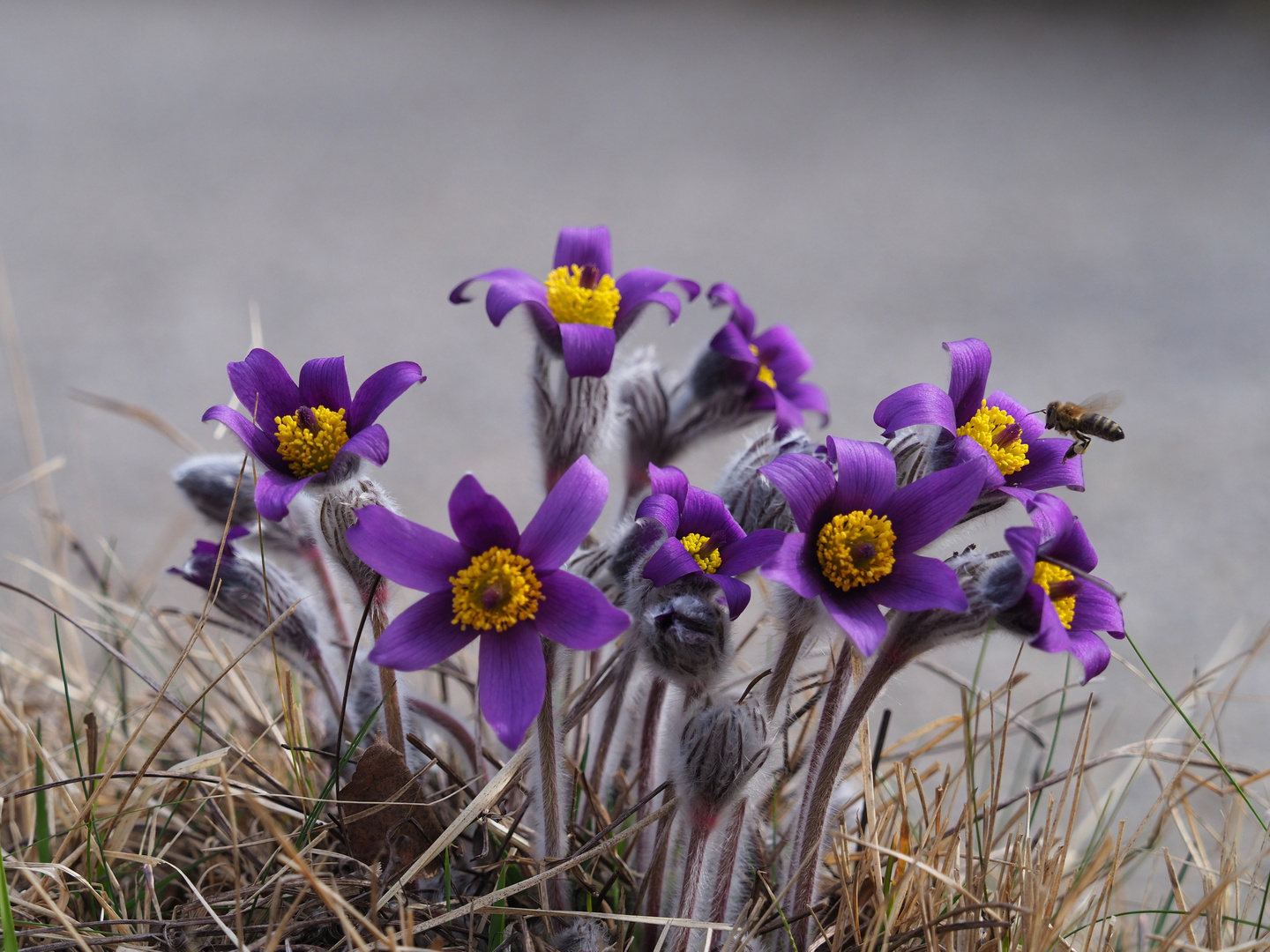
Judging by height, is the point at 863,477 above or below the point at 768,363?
below

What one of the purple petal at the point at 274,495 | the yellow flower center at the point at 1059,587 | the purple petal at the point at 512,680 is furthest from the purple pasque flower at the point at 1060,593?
the purple petal at the point at 274,495

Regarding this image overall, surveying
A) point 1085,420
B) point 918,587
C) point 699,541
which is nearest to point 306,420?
point 699,541


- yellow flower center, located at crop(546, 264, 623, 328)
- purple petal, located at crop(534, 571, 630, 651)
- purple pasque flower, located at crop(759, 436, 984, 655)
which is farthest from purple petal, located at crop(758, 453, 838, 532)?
yellow flower center, located at crop(546, 264, 623, 328)

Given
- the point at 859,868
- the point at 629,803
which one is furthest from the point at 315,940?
the point at 859,868

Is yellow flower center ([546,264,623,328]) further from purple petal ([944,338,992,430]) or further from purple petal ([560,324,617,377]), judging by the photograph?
purple petal ([944,338,992,430])

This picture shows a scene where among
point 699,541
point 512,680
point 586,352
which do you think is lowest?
point 512,680

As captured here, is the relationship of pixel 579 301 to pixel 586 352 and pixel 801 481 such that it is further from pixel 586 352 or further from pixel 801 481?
pixel 801 481

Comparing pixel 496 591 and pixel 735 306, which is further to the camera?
pixel 735 306

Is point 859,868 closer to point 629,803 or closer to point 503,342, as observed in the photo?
point 629,803
